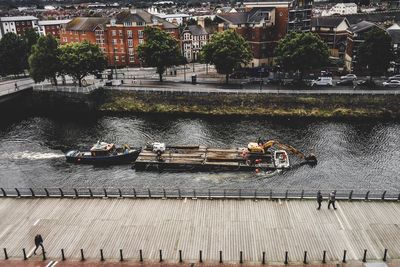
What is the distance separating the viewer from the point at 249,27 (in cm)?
10988

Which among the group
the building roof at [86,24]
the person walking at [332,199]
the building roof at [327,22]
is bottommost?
the person walking at [332,199]

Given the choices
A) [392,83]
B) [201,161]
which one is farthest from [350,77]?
[201,161]

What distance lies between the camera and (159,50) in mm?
95750

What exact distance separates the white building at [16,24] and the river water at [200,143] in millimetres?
108188

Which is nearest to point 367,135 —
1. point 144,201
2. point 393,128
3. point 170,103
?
point 393,128

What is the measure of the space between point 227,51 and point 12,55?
222 ft

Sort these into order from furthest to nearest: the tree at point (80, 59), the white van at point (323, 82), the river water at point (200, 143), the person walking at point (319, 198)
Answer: the tree at point (80, 59)
the white van at point (323, 82)
the river water at point (200, 143)
the person walking at point (319, 198)

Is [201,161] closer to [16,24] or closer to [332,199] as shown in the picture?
[332,199]

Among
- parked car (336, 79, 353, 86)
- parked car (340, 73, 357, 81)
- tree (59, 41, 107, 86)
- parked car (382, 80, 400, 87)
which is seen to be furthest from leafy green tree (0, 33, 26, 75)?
parked car (382, 80, 400, 87)

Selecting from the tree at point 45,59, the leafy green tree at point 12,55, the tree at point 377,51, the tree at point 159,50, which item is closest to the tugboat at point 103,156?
the tree at point 159,50

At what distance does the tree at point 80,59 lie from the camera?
91500 mm

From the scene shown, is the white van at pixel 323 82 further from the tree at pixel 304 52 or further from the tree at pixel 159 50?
the tree at pixel 159 50

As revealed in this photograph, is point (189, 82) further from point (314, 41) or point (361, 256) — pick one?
point (361, 256)

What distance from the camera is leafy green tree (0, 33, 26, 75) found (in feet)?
365
